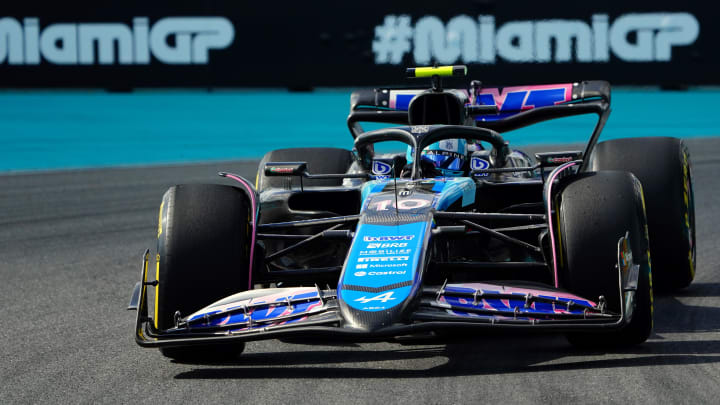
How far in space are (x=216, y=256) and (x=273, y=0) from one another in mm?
18231

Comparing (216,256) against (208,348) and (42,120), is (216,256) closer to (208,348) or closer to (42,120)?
(208,348)

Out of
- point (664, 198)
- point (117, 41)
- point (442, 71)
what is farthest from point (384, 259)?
point (117, 41)

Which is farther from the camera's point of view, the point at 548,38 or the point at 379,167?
the point at 548,38

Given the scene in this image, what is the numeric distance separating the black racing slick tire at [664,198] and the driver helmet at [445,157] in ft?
2.91

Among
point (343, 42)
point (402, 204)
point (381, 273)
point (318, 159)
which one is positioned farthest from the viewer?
point (343, 42)

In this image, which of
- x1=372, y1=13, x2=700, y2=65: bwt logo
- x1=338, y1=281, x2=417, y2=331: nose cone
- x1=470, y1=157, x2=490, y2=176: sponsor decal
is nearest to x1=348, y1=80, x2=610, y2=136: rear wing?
x1=470, y1=157, x2=490, y2=176: sponsor decal

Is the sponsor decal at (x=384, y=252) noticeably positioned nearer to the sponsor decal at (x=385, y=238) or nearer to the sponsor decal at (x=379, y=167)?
the sponsor decal at (x=385, y=238)

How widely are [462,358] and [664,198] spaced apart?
209 cm

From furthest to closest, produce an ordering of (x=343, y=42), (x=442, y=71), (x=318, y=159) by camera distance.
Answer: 1. (x=343, y=42)
2. (x=318, y=159)
3. (x=442, y=71)

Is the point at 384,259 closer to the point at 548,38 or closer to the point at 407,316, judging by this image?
the point at 407,316

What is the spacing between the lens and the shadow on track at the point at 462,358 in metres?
4.63

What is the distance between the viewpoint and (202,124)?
771 inches

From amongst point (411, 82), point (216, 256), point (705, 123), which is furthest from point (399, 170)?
point (411, 82)

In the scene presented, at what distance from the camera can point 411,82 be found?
21.4 metres
